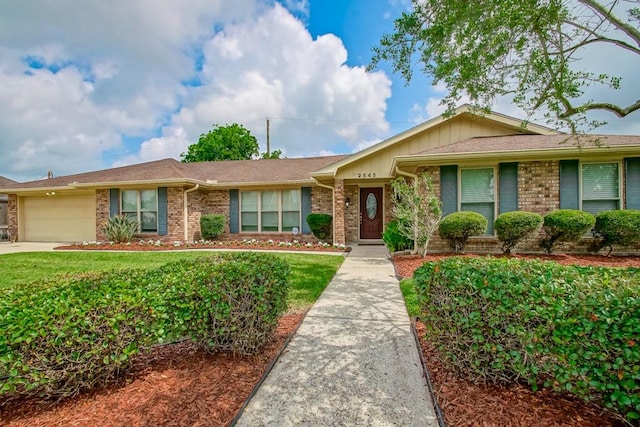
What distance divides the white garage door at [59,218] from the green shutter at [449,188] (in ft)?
50.3

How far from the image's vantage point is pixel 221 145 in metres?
31.2

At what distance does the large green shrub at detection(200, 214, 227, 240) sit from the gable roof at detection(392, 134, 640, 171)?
7.70 meters

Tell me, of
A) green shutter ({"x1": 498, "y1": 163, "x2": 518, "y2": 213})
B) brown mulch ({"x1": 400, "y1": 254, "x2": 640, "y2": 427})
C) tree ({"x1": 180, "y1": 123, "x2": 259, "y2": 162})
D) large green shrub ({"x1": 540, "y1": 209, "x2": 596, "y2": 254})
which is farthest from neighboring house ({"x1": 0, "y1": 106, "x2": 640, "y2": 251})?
tree ({"x1": 180, "y1": 123, "x2": 259, "y2": 162})

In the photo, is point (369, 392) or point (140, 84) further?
point (140, 84)

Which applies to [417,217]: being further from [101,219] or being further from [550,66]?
[101,219]

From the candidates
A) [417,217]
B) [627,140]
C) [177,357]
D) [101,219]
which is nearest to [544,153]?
[627,140]

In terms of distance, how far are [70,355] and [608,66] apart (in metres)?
8.81

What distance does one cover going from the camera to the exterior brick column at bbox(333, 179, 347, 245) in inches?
432

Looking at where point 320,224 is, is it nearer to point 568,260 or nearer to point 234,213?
point 234,213

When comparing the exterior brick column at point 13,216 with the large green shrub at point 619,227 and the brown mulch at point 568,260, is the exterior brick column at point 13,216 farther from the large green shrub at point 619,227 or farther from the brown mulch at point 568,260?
the large green shrub at point 619,227

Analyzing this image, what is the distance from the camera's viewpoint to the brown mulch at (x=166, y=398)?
2053 mm

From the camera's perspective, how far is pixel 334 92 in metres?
14.9

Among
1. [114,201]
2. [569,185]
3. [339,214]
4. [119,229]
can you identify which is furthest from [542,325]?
[114,201]

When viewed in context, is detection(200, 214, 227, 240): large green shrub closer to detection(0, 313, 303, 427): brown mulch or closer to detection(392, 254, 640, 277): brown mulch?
detection(392, 254, 640, 277): brown mulch
